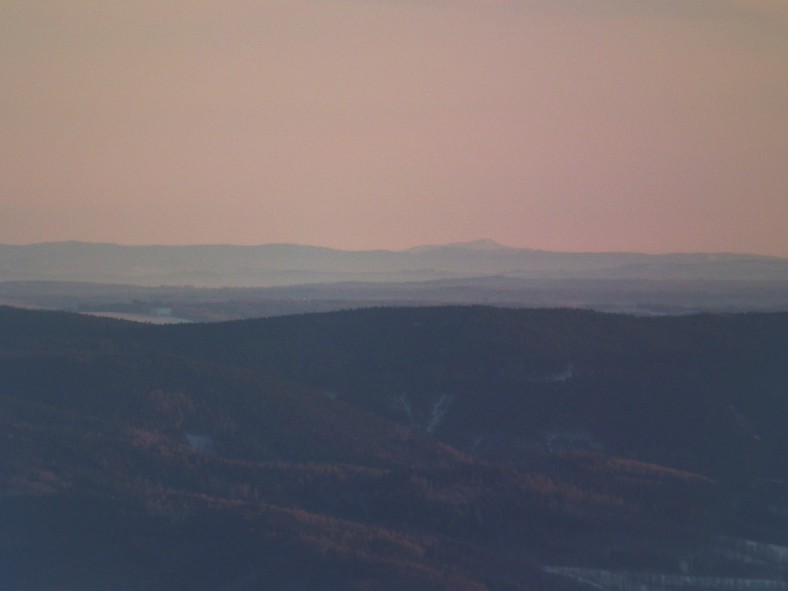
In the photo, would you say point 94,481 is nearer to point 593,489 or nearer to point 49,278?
point 593,489

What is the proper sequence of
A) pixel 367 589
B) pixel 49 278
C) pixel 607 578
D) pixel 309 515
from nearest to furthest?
1. pixel 367 589
2. pixel 607 578
3. pixel 309 515
4. pixel 49 278

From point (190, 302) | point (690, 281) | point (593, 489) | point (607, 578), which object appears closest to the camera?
point (607, 578)

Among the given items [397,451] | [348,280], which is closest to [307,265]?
[348,280]

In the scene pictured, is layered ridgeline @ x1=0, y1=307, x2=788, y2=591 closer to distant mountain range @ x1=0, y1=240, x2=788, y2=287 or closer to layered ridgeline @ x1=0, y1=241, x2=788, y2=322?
layered ridgeline @ x1=0, y1=241, x2=788, y2=322

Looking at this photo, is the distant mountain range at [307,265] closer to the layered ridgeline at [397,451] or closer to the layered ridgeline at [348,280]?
the layered ridgeline at [348,280]

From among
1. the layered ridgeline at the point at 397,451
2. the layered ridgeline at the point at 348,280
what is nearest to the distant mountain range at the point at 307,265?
the layered ridgeline at the point at 348,280

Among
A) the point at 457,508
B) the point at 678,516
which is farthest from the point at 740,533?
the point at 457,508

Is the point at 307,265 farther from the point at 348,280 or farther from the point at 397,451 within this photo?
the point at 397,451
